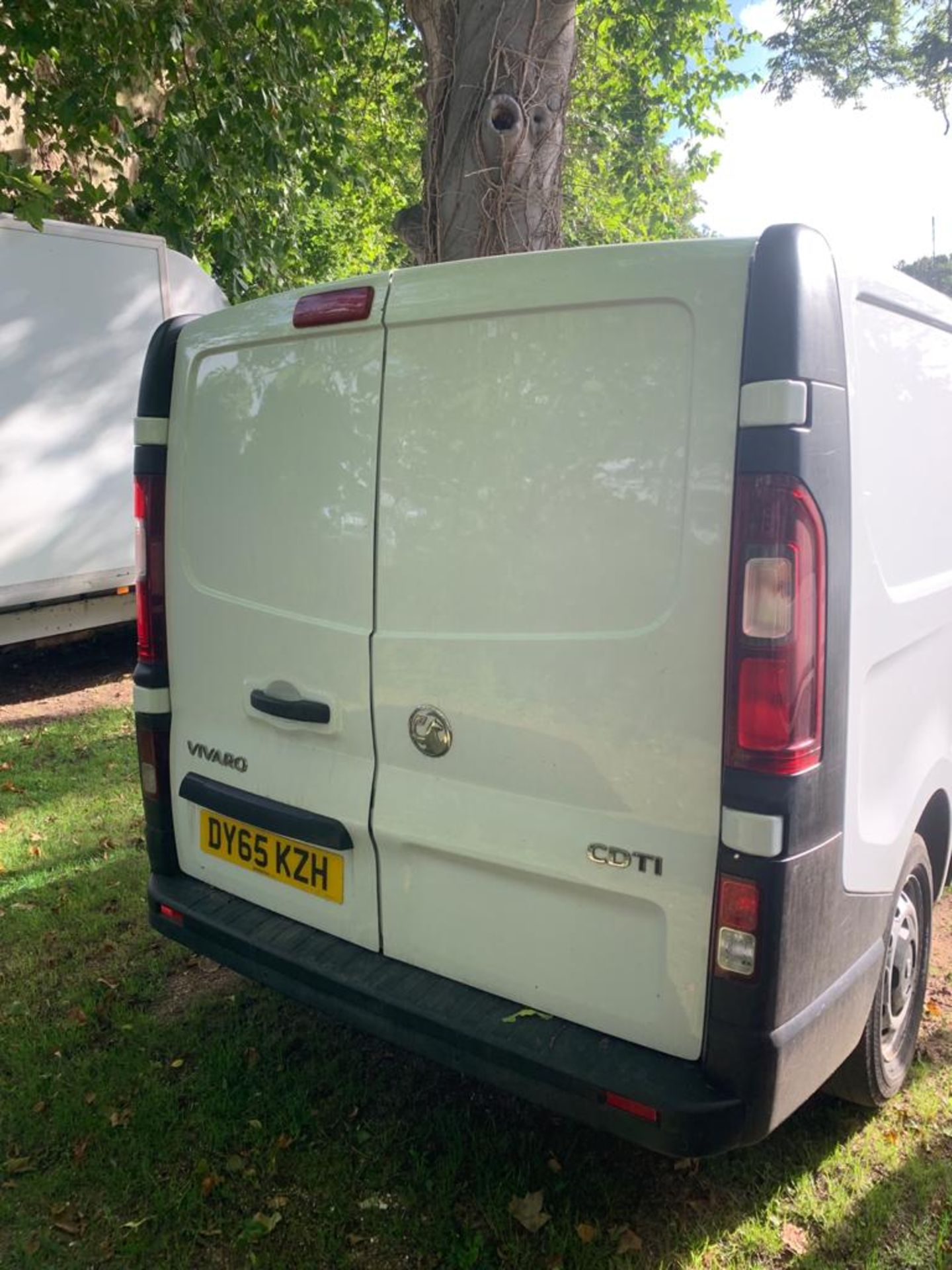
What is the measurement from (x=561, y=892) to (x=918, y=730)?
1.11 meters

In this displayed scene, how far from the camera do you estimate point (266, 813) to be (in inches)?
109

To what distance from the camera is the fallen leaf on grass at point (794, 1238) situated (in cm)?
237

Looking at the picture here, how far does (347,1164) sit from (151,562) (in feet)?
5.96

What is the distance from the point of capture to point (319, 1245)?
242 centimetres

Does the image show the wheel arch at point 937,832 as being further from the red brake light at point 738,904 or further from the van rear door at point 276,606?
the van rear door at point 276,606

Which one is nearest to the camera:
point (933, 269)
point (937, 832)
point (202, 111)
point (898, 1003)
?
point (898, 1003)

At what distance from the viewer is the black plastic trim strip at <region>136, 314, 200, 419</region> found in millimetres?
3002

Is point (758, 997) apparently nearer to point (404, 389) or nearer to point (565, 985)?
point (565, 985)

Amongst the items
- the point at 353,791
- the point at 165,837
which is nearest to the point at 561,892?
the point at 353,791

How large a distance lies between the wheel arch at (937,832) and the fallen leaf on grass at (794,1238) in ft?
3.48

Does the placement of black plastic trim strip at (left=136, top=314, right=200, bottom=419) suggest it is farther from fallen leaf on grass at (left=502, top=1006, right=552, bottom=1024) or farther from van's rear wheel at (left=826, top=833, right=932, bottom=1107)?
van's rear wheel at (left=826, top=833, right=932, bottom=1107)

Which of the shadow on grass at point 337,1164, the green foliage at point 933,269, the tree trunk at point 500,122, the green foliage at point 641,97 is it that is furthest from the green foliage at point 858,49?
the green foliage at point 933,269

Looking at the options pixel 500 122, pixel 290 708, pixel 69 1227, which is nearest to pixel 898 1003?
pixel 290 708

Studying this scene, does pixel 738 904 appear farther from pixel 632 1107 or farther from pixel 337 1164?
pixel 337 1164
